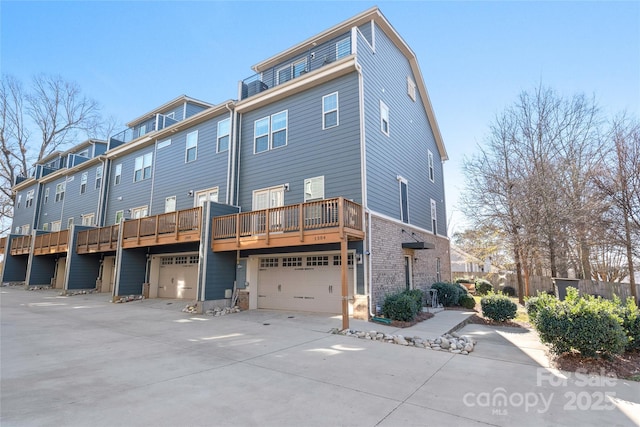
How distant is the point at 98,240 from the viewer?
1694 cm

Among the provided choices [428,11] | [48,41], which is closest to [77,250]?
[48,41]

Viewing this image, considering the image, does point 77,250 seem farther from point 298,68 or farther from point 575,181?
point 575,181

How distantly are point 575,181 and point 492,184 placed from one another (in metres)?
3.55

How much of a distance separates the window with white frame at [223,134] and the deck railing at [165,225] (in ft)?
11.2

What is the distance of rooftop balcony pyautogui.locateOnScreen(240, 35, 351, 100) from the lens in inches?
506

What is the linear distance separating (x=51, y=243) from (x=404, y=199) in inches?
831

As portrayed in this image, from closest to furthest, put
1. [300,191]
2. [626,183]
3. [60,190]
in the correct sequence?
[300,191] < [626,183] < [60,190]

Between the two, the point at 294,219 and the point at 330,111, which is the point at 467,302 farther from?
the point at 330,111

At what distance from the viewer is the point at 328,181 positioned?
37.8 feet

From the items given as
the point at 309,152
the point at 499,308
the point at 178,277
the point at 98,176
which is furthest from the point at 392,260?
the point at 98,176

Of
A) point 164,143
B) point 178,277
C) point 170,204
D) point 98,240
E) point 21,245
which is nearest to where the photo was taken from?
point 178,277

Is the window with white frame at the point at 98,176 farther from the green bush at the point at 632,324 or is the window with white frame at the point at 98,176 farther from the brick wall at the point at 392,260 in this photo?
the green bush at the point at 632,324

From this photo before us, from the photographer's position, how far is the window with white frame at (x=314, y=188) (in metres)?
11.6

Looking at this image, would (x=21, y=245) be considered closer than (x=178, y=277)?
No
